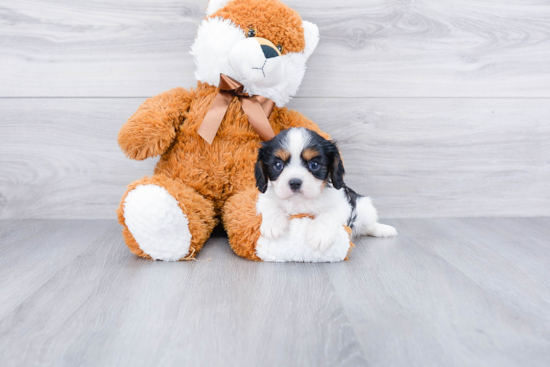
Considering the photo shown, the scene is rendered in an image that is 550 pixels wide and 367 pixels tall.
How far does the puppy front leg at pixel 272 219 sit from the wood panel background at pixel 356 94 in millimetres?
685

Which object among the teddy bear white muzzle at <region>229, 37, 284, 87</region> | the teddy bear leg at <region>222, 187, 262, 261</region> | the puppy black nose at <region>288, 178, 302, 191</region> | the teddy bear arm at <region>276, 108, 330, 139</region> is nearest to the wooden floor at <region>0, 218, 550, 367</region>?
the teddy bear leg at <region>222, 187, 262, 261</region>

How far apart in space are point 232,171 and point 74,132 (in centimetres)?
90

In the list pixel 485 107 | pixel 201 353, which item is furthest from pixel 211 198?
pixel 485 107

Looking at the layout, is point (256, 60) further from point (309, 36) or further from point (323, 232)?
point (323, 232)

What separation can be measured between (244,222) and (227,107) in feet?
1.56

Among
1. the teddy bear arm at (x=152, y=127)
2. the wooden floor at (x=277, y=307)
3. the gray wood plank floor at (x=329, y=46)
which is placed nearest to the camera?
the wooden floor at (x=277, y=307)

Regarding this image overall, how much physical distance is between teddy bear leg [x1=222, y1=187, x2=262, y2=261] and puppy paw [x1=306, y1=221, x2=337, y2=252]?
0.19 m

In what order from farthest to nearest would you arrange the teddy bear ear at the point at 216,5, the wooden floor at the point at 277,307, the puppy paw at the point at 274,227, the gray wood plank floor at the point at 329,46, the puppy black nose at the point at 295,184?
the gray wood plank floor at the point at 329,46 < the teddy bear ear at the point at 216,5 < the puppy paw at the point at 274,227 < the puppy black nose at the point at 295,184 < the wooden floor at the point at 277,307

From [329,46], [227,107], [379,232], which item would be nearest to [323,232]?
[379,232]

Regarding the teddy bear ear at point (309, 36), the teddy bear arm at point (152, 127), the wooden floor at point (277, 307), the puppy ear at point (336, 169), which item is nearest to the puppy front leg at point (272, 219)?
the wooden floor at point (277, 307)

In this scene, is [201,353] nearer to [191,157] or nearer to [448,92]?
[191,157]

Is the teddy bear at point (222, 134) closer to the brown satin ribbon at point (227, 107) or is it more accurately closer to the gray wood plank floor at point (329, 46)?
the brown satin ribbon at point (227, 107)

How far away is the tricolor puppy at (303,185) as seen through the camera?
4.21 ft

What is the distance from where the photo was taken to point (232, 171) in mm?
1572
